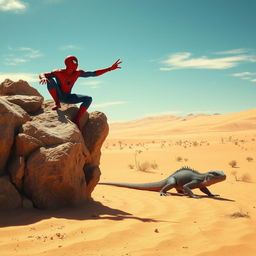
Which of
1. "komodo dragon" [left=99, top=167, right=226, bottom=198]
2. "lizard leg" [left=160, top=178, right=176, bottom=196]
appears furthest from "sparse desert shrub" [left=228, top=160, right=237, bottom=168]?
"lizard leg" [left=160, top=178, right=176, bottom=196]

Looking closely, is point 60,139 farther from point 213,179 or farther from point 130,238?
point 213,179

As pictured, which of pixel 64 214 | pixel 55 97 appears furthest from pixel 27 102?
pixel 64 214

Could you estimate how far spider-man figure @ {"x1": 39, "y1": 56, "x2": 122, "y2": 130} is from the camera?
6.24 meters

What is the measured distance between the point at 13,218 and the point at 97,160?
268cm

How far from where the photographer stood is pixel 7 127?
17.1 ft

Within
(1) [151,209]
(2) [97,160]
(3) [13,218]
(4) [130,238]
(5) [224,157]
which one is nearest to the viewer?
(4) [130,238]

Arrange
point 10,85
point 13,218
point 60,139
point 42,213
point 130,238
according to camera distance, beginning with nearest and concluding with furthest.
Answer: point 130,238, point 13,218, point 42,213, point 60,139, point 10,85

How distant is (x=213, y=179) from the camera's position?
809cm

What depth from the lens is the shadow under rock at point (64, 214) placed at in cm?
454

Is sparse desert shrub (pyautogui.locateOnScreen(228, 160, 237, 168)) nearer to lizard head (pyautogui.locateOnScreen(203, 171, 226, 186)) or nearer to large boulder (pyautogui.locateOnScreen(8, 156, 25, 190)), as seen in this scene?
lizard head (pyautogui.locateOnScreen(203, 171, 226, 186))

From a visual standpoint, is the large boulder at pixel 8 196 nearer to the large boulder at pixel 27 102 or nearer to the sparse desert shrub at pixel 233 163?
the large boulder at pixel 27 102

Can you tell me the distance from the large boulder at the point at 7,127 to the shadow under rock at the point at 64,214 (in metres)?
0.85

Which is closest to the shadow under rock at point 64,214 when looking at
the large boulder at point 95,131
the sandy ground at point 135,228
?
the sandy ground at point 135,228

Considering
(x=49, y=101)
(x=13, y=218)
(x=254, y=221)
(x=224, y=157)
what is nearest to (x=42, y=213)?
(x=13, y=218)
